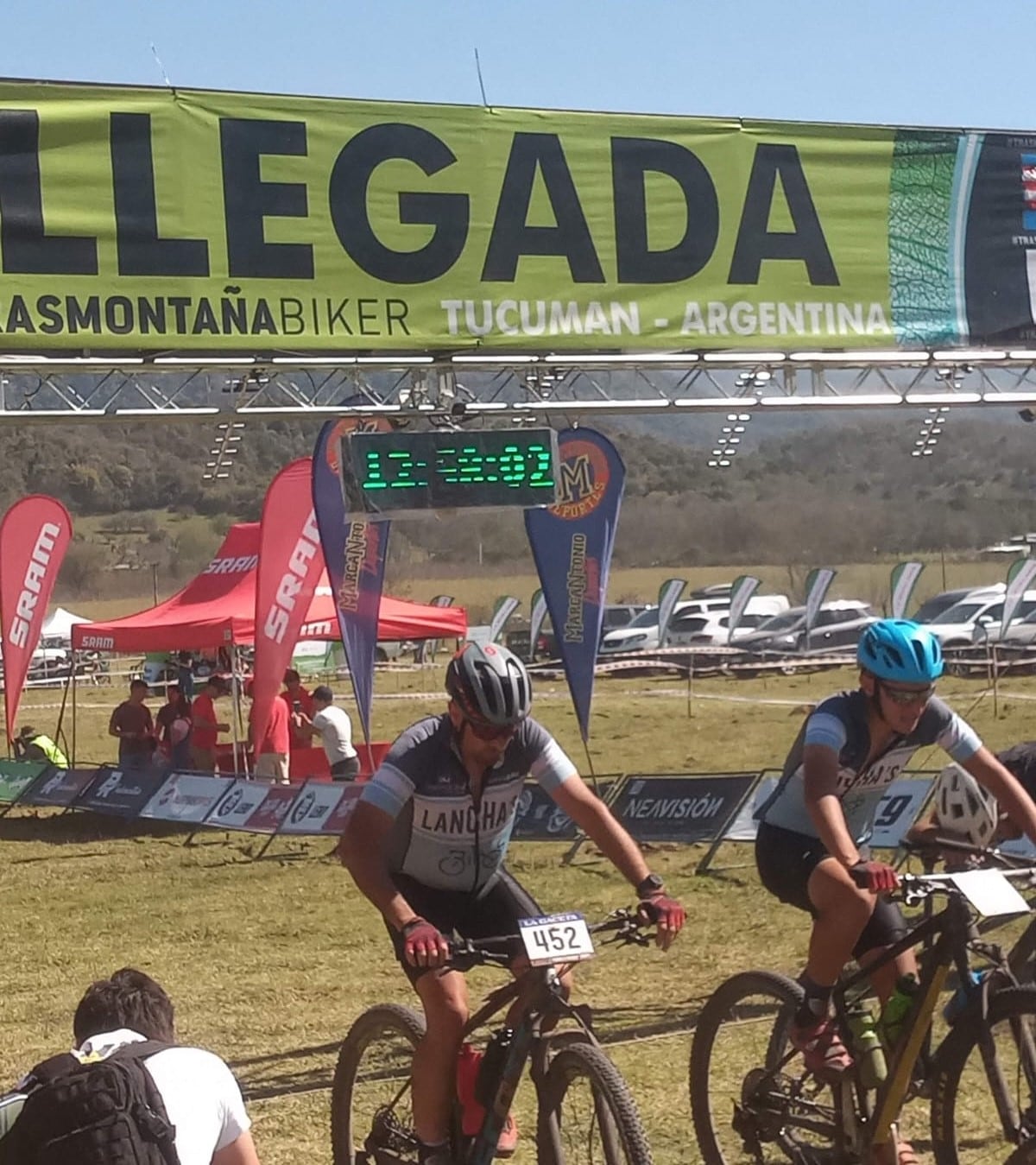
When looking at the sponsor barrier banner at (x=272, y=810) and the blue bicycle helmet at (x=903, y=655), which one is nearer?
the blue bicycle helmet at (x=903, y=655)

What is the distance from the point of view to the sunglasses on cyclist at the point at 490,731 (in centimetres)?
475

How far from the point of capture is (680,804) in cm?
1284

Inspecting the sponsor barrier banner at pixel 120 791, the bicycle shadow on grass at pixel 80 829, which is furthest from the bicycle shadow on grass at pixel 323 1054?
the sponsor barrier banner at pixel 120 791

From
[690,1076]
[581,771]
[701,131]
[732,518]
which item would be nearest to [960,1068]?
[690,1076]

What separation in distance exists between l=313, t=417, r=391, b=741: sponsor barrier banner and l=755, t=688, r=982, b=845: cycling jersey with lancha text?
16.4 ft

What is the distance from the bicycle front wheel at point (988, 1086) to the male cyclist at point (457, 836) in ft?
2.85

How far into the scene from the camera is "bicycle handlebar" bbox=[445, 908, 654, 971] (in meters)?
4.57

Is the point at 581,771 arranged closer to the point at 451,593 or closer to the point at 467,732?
the point at 467,732

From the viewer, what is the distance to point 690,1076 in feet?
18.4

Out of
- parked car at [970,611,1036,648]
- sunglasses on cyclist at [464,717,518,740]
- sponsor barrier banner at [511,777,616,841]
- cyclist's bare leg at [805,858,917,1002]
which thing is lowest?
sponsor barrier banner at [511,777,616,841]

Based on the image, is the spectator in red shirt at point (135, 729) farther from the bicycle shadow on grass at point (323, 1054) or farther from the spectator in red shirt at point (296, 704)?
the bicycle shadow on grass at point (323, 1054)

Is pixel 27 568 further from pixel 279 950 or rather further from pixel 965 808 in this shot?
pixel 965 808

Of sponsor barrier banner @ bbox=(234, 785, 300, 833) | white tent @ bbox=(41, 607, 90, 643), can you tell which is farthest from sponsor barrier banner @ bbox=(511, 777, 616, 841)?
white tent @ bbox=(41, 607, 90, 643)

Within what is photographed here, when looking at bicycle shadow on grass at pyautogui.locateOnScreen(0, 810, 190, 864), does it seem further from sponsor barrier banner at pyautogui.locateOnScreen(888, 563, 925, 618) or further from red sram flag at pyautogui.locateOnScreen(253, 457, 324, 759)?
sponsor barrier banner at pyautogui.locateOnScreen(888, 563, 925, 618)
